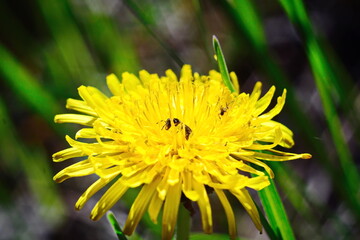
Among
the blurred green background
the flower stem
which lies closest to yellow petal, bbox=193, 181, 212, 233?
the flower stem

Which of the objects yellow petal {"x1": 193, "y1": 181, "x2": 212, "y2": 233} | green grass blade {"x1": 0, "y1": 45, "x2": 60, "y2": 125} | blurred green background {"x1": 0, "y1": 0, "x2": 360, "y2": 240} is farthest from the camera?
green grass blade {"x1": 0, "y1": 45, "x2": 60, "y2": 125}

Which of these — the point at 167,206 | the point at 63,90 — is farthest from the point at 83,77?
the point at 167,206

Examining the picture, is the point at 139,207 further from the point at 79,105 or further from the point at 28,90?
the point at 28,90

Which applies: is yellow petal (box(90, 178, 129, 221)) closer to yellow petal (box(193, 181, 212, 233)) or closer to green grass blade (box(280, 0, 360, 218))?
yellow petal (box(193, 181, 212, 233))

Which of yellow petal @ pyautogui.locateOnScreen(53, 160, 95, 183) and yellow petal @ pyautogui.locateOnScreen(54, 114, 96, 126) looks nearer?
yellow petal @ pyautogui.locateOnScreen(53, 160, 95, 183)

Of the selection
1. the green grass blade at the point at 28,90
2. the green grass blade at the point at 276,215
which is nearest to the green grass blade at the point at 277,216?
the green grass blade at the point at 276,215

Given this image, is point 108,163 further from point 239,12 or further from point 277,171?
point 239,12
